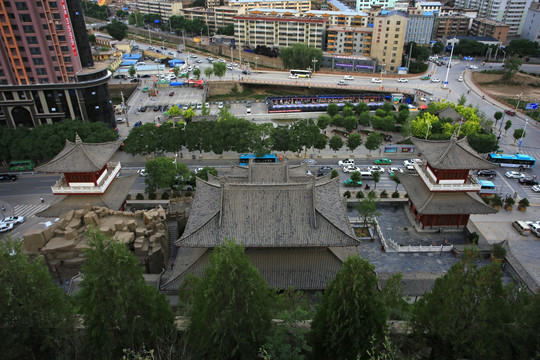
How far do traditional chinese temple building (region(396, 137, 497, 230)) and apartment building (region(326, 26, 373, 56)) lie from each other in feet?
323

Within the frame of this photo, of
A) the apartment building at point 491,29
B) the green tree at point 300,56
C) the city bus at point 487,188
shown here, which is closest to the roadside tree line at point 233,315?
the city bus at point 487,188

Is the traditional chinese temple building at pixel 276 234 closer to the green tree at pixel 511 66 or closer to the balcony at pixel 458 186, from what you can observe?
the balcony at pixel 458 186

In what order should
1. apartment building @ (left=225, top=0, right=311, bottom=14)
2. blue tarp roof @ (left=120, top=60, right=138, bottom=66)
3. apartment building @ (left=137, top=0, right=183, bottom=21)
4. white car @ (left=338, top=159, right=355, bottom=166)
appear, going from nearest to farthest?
white car @ (left=338, top=159, right=355, bottom=166), blue tarp roof @ (left=120, top=60, right=138, bottom=66), apartment building @ (left=225, top=0, right=311, bottom=14), apartment building @ (left=137, top=0, right=183, bottom=21)

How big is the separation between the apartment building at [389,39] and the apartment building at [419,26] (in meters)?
23.5

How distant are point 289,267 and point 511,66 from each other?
116365 millimetres

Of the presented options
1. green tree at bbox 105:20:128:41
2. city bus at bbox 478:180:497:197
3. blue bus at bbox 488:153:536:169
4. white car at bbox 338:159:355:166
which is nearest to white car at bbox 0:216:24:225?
white car at bbox 338:159:355:166

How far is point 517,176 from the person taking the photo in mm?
63750

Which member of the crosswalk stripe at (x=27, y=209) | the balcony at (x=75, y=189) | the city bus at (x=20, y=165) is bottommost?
the crosswalk stripe at (x=27, y=209)

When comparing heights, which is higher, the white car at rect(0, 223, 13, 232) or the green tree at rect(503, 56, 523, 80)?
the green tree at rect(503, 56, 523, 80)

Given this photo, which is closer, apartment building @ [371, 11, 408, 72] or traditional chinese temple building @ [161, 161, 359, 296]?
traditional chinese temple building @ [161, 161, 359, 296]

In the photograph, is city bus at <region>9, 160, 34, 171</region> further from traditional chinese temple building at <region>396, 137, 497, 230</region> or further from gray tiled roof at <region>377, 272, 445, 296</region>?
traditional chinese temple building at <region>396, 137, 497, 230</region>

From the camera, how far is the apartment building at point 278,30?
13812cm

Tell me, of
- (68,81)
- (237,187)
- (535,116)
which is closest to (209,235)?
(237,187)

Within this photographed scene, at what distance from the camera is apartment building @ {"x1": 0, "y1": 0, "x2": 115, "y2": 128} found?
2675 inches
